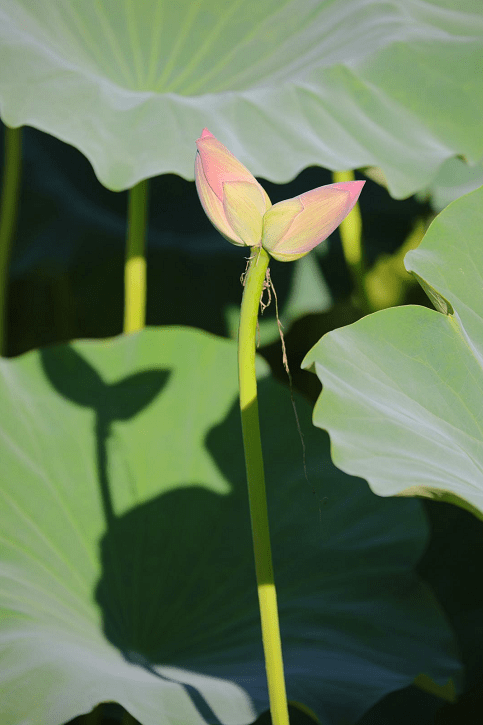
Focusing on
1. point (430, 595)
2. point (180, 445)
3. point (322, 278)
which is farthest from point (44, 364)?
point (322, 278)

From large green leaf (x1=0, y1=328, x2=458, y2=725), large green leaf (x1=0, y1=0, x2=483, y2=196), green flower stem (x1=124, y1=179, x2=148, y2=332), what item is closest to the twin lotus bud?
large green leaf (x1=0, y1=0, x2=483, y2=196)

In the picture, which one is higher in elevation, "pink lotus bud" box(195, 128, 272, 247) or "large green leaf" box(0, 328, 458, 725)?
"pink lotus bud" box(195, 128, 272, 247)

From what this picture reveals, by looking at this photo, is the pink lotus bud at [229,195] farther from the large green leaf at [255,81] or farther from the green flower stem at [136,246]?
the green flower stem at [136,246]

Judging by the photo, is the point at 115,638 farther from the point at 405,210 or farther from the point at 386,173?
the point at 405,210

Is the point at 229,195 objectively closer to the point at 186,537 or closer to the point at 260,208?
the point at 260,208

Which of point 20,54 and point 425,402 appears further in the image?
point 20,54

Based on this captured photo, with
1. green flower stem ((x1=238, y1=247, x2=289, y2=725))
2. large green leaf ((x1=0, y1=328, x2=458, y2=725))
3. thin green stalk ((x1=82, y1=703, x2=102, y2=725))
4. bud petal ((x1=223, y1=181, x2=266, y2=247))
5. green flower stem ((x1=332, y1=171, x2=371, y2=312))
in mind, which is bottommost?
thin green stalk ((x1=82, y1=703, x2=102, y2=725))

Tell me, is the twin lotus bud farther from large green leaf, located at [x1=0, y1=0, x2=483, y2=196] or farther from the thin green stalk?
the thin green stalk
